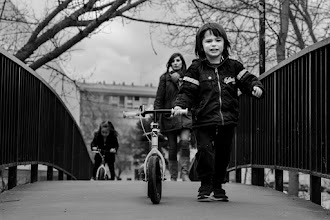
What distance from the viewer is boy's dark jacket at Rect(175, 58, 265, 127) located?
217 inches

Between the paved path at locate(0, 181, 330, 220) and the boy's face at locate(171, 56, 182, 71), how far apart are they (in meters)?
2.52

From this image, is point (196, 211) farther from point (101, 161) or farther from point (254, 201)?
point (101, 161)

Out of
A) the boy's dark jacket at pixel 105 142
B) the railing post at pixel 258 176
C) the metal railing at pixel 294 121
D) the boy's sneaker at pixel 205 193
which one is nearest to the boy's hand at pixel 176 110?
the boy's sneaker at pixel 205 193

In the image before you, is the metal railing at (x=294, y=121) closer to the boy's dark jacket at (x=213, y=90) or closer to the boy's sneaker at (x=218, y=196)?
the boy's dark jacket at (x=213, y=90)

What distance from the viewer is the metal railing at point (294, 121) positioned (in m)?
5.42

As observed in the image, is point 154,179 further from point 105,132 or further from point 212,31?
point 105,132

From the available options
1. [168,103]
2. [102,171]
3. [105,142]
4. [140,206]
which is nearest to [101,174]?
[102,171]

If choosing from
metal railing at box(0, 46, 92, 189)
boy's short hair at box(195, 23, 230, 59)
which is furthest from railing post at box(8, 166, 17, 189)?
boy's short hair at box(195, 23, 230, 59)

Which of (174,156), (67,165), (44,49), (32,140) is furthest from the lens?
(44,49)

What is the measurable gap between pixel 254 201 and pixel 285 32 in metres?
9.18

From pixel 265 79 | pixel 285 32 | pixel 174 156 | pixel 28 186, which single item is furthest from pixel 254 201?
pixel 285 32

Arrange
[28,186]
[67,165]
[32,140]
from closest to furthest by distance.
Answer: [28,186] → [32,140] → [67,165]

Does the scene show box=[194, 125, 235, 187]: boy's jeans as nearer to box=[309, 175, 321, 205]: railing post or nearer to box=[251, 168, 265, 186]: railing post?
box=[309, 175, 321, 205]: railing post

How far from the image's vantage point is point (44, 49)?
17594mm
